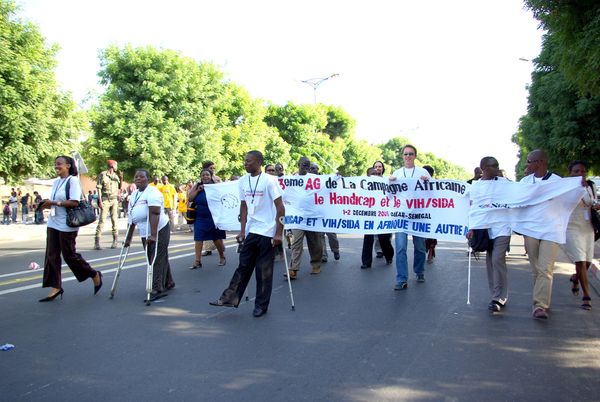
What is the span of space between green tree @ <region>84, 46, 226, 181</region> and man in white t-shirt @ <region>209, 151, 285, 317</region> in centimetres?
1997

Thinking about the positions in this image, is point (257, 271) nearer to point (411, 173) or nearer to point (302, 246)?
point (302, 246)

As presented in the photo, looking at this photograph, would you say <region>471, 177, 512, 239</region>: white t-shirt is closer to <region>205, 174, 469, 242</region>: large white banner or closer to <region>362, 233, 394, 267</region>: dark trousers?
<region>205, 174, 469, 242</region>: large white banner

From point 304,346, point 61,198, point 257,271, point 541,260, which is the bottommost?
Result: point 304,346

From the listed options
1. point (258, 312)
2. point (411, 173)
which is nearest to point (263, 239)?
point (258, 312)

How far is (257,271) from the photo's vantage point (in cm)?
648

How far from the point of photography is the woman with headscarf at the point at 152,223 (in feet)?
23.6

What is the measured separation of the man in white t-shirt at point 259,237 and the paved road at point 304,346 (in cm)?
26

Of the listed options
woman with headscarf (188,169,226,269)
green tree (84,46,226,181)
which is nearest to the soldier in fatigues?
woman with headscarf (188,169,226,269)

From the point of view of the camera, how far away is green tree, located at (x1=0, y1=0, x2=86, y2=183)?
54.6 feet

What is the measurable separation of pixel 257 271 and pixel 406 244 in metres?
2.49

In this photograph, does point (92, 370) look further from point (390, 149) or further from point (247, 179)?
point (390, 149)

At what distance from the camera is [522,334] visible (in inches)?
217

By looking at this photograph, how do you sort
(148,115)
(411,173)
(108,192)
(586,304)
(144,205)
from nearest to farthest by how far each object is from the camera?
(586,304), (144,205), (411,173), (108,192), (148,115)

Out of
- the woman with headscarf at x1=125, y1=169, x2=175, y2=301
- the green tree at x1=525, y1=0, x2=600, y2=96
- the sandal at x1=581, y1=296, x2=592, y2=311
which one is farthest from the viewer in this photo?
the woman with headscarf at x1=125, y1=169, x2=175, y2=301
